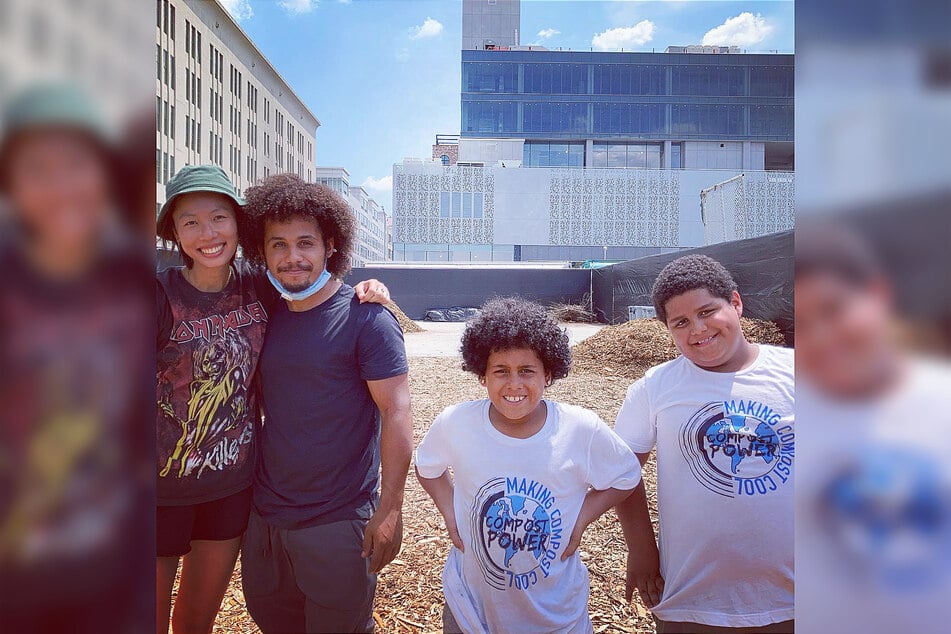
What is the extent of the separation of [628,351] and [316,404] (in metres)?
8.41

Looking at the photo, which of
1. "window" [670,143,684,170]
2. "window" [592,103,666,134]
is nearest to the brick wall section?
"window" [592,103,666,134]

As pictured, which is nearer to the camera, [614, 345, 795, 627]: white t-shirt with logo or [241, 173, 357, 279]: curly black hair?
[614, 345, 795, 627]: white t-shirt with logo

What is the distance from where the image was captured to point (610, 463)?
158 cm

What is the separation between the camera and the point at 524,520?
4.94 ft

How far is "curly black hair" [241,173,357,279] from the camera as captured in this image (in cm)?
171

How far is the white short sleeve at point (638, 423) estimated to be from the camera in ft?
5.45

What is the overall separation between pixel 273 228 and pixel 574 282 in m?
22.8

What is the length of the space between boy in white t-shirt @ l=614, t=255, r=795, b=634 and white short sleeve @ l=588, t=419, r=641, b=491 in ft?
0.31

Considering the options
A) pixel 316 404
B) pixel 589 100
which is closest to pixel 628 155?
pixel 589 100

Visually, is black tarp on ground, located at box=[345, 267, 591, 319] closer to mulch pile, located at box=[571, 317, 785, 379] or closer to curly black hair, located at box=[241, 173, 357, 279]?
mulch pile, located at box=[571, 317, 785, 379]
